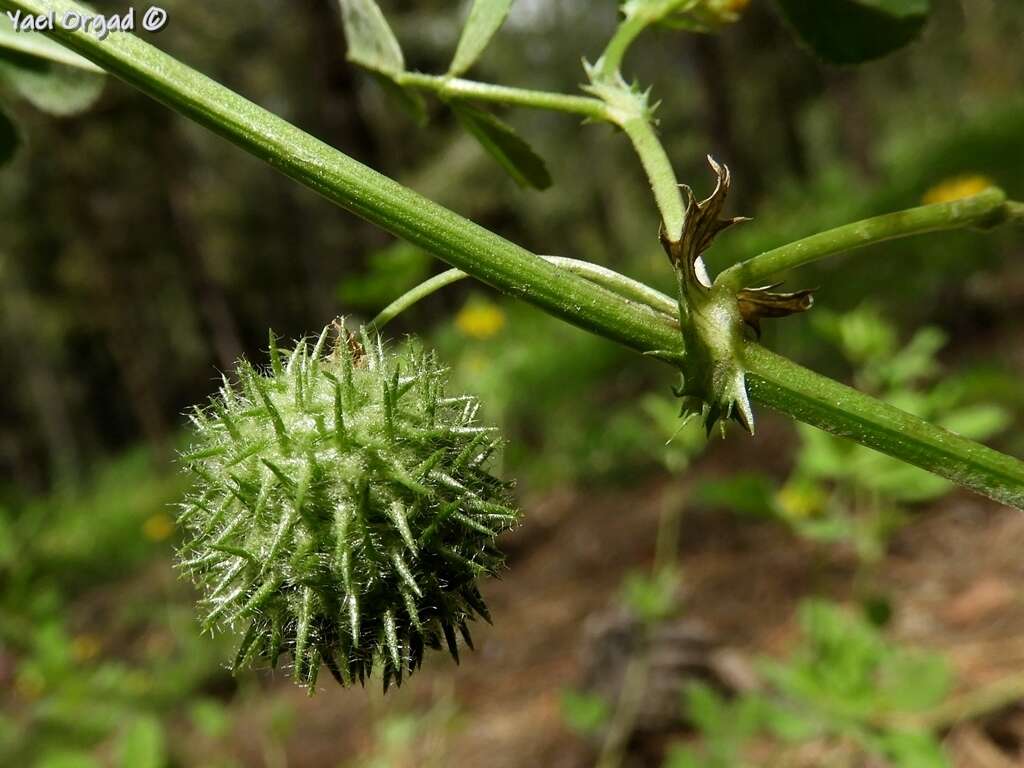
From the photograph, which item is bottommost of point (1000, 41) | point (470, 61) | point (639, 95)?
point (639, 95)

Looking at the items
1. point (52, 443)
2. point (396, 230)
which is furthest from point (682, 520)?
point (52, 443)

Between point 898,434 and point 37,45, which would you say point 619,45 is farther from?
point 37,45

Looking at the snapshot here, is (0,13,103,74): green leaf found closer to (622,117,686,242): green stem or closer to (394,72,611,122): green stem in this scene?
(394,72,611,122): green stem

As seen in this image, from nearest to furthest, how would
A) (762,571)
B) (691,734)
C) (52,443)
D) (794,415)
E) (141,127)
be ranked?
(794,415), (691,734), (762,571), (141,127), (52,443)

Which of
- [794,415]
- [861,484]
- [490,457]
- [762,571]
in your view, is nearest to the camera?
[794,415]

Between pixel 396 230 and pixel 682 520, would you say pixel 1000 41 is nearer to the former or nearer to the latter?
pixel 682 520

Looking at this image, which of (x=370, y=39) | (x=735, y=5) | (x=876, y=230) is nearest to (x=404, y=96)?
(x=370, y=39)

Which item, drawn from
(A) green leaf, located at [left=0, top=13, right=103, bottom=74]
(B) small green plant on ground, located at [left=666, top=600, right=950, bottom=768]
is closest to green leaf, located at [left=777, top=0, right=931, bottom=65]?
(A) green leaf, located at [left=0, top=13, right=103, bottom=74]

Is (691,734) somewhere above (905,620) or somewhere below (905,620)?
below
